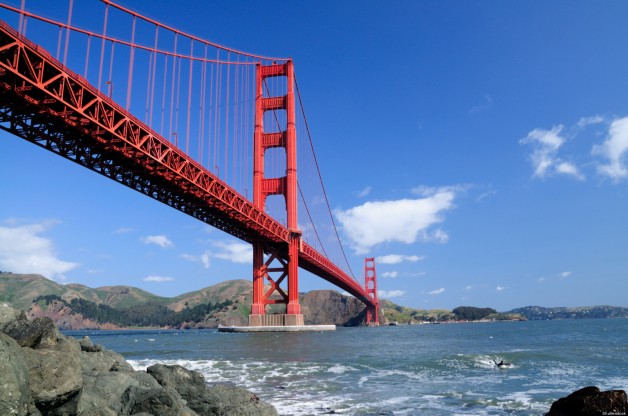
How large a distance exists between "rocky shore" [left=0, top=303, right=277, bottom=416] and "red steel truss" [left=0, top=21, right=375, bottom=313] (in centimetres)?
1591

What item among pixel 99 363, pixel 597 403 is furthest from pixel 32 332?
pixel 597 403

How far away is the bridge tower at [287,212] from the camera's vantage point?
5178 centimetres

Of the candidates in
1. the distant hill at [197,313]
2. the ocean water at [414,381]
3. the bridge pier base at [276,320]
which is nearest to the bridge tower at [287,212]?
the bridge pier base at [276,320]

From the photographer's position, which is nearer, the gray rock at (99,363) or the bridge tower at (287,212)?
the gray rock at (99,363)

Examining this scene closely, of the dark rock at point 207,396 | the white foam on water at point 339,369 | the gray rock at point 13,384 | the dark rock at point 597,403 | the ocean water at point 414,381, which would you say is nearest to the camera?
the gray rock at point 13,384

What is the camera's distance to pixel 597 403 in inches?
275

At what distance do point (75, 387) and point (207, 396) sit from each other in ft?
10.4

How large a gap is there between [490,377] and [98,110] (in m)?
21.6

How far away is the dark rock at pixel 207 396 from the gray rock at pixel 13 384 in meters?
3.71

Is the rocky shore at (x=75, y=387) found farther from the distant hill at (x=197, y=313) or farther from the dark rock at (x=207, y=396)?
the distant hill at (x=197, y=313)

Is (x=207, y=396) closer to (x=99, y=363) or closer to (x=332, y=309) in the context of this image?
(x=99, y=363)

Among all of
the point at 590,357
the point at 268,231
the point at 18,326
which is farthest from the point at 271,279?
the point at 18,326

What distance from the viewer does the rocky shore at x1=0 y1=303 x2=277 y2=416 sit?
14.9 feet

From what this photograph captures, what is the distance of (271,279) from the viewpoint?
5350cm
